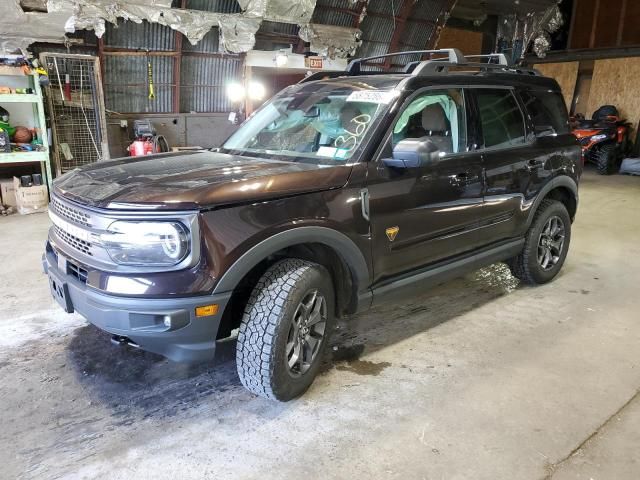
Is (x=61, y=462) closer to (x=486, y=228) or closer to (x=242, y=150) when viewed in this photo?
(x=242, y=150)

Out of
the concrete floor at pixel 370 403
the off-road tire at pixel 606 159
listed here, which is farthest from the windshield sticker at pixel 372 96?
the off-road tire at pixel 606 159

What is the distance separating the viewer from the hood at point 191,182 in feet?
6.77

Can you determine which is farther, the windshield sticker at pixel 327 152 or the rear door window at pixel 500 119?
the rear door window at pixel 500 119

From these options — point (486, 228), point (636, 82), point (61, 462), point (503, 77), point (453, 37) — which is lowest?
point (61, 462)

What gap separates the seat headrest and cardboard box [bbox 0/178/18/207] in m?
5.85

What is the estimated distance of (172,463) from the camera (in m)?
2.07

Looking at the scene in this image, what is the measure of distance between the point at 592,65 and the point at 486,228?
12.0m

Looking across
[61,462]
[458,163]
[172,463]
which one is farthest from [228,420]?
[458,163]

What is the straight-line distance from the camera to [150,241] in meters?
2.04

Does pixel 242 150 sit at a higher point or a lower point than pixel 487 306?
higher

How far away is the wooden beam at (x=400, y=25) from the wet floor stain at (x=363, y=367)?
350 inches

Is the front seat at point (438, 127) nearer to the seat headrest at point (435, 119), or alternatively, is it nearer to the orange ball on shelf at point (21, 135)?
the seat headrest at point (435, 119)

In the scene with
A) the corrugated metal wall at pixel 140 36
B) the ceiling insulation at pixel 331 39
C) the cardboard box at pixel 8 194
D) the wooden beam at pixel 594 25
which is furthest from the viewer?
the wooden beam at pixel 594 25

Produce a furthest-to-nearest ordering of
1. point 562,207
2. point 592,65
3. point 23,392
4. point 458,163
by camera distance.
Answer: point 592,65
point 562,207
point 458,163
point 23,392
